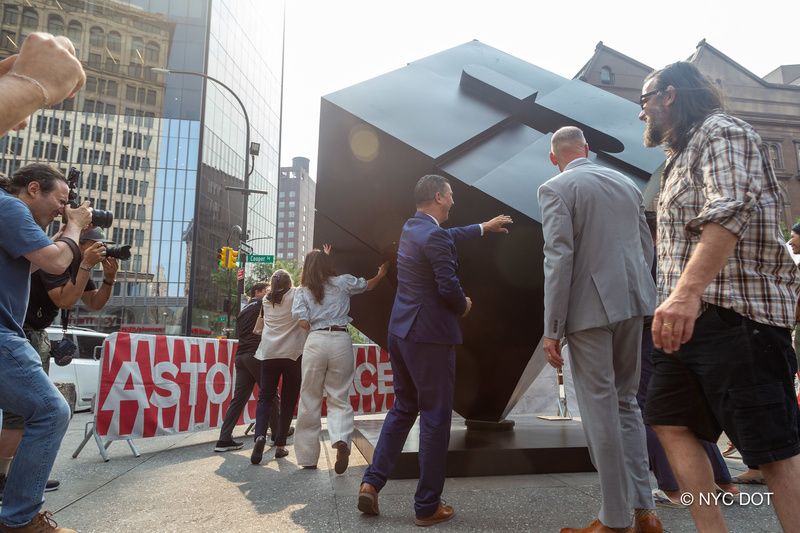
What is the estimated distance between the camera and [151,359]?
17.3ft

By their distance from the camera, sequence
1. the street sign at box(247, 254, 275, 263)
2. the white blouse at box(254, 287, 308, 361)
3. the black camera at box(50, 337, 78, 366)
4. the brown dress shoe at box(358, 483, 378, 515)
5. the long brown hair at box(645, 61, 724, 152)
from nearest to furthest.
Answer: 1. the long brown hair at box(645, 61, 724, 152)
2. the brown dress shoe at box(358, 483, 378, 515)
3. the black camera at box(50, 337, 78, 366)
4. the white blouse at box(254, 287, 308, 361)
5. the street sign at box(247, 254, 275, 263)

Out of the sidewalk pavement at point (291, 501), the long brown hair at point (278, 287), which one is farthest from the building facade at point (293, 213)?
the sidewalk pavement at point (291, 501)

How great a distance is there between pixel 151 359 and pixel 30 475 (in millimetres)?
3460

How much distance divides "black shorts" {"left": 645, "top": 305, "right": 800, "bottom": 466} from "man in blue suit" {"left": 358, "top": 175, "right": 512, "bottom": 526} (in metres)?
1.25

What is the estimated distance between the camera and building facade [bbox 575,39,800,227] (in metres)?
32.4

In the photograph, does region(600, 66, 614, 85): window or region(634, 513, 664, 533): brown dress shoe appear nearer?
region(634, 513, 664, 533): brown dress shoe

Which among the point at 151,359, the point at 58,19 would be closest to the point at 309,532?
the point at 151,359

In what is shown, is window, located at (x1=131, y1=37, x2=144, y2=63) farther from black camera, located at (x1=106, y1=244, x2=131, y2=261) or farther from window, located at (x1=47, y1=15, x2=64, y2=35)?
black camera, located at (x1=106, y1=244, x2=131, y2=261)

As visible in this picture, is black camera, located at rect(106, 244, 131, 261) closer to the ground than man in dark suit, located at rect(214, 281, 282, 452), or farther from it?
farther from it

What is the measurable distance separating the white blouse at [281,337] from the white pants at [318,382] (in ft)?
2.09

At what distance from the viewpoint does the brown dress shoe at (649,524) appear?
2193 mm

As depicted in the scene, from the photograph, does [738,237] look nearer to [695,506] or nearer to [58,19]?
[695,506]

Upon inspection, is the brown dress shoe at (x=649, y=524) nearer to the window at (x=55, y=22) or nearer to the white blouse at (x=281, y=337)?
the white blouse at (x=281, y=337)

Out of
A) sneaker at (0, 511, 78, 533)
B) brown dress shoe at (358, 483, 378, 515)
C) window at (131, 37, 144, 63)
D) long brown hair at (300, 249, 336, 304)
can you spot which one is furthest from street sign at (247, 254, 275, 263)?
window at (131, 37, 144, 63)
